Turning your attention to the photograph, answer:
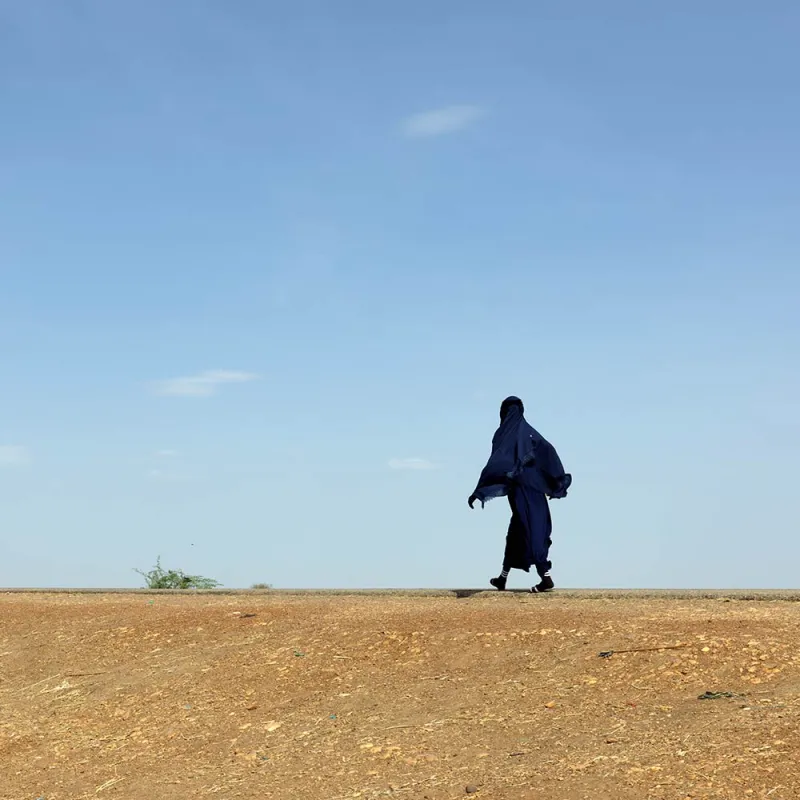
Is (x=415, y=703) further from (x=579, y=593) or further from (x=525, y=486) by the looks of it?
(x=525, y=486)

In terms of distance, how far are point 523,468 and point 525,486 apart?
261mm

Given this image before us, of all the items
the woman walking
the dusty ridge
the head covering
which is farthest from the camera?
the head covering

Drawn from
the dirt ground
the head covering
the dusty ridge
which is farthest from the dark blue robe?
the dirt ground

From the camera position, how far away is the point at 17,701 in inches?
540

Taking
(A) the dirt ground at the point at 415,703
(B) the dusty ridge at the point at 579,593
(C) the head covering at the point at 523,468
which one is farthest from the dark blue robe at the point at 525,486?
(A) the dirt ground at the point at 415,703

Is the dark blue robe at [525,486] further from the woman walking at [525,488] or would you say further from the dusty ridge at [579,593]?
the dusty ridge at [579,593]

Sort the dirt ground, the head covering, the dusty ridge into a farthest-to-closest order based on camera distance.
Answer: the head covering → the dusty ridge → the dirt ground

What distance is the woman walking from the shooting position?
16500mm

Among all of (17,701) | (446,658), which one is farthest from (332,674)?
(17,701)

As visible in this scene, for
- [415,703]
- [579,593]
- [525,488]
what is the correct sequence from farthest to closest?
1. [525,488]
2. [579,593]
3. [415,703]

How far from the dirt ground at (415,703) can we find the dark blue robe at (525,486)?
1.11 m

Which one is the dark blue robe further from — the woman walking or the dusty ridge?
the dusty ridge

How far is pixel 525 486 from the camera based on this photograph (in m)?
16.9

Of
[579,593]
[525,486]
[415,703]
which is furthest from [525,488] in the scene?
[415,703]
